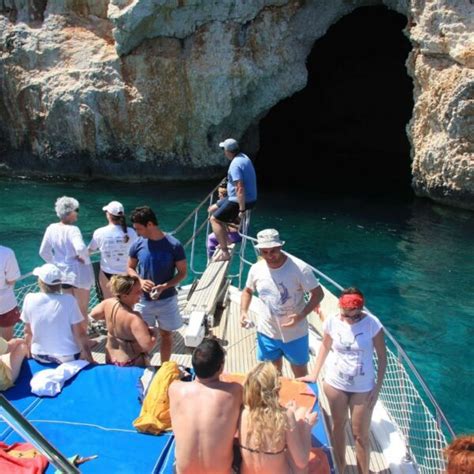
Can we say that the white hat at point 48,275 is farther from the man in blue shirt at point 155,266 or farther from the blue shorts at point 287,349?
the blue shorts at point 287,349

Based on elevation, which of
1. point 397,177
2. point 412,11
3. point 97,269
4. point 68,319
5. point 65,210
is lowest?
point 397,177

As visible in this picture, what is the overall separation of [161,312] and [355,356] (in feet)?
7.46

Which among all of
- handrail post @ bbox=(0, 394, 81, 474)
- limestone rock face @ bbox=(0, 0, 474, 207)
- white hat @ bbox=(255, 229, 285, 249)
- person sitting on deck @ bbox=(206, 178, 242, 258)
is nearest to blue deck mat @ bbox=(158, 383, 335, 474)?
white hat @ bbox=(255, 229, 285, 249)

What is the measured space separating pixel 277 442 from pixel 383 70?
30025mm

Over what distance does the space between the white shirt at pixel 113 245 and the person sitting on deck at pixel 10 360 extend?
2024 mm

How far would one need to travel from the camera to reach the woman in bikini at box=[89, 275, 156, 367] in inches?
200

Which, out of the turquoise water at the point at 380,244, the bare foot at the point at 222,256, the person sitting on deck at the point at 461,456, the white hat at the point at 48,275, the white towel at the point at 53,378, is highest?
the white hat at the point at 48,275

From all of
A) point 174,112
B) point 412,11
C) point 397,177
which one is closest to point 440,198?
point 397,177

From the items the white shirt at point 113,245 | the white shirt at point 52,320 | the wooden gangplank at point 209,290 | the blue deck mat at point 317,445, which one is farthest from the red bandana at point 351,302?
the white shirt at point 113,245

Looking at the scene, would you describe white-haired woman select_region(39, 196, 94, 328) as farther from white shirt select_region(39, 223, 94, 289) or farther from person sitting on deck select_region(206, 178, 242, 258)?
person sitting on deck select_region(206, 178, 242, 258)

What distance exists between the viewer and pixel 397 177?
22.5 meters

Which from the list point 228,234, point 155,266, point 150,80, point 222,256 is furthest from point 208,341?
point 150,80

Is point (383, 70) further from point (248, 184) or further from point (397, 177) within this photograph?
point (248, 184)

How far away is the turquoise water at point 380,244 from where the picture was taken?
31.0ft
